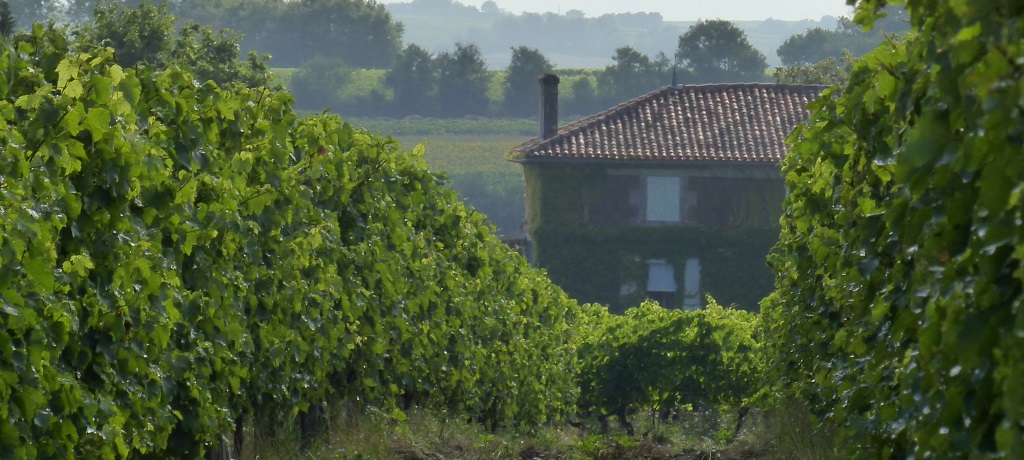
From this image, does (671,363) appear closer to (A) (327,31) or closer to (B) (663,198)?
(B) (663,198)

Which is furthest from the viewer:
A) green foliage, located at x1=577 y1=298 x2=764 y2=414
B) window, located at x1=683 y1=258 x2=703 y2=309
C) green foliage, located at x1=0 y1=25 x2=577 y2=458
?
window, located at x1=683 y1=258 x2=703 y2=309

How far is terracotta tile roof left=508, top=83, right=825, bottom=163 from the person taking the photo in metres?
42.6

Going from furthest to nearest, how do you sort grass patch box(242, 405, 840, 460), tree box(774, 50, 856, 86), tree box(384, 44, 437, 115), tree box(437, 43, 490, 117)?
tree box(384, 44, 437, 115) → tree box(437, 43, 490, 117) → tree box(774, 50, 856, 86) → grass patch box(242, 405, 840, 460)

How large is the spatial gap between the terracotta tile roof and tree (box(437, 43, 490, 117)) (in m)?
55.7

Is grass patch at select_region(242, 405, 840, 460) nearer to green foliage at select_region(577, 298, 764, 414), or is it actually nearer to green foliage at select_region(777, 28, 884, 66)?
green foliage at select_region(577, 298, 764, 414)

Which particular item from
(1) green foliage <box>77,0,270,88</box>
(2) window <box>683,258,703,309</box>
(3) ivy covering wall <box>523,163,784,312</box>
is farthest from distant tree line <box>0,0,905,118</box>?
(1) green foliage <box>77,0,270,88</box>

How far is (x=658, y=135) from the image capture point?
43.3m

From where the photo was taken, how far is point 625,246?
44812mm

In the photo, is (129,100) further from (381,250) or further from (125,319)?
(381,250)

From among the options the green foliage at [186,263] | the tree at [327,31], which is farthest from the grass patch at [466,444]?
the tree at [327,31]

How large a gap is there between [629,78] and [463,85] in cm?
1226

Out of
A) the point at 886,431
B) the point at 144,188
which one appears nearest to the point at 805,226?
the point at 886,431

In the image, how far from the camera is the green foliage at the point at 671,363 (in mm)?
24922

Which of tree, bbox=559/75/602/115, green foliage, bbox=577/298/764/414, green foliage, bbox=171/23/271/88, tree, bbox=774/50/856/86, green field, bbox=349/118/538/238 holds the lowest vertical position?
green field, bbox=349/118/538/238
